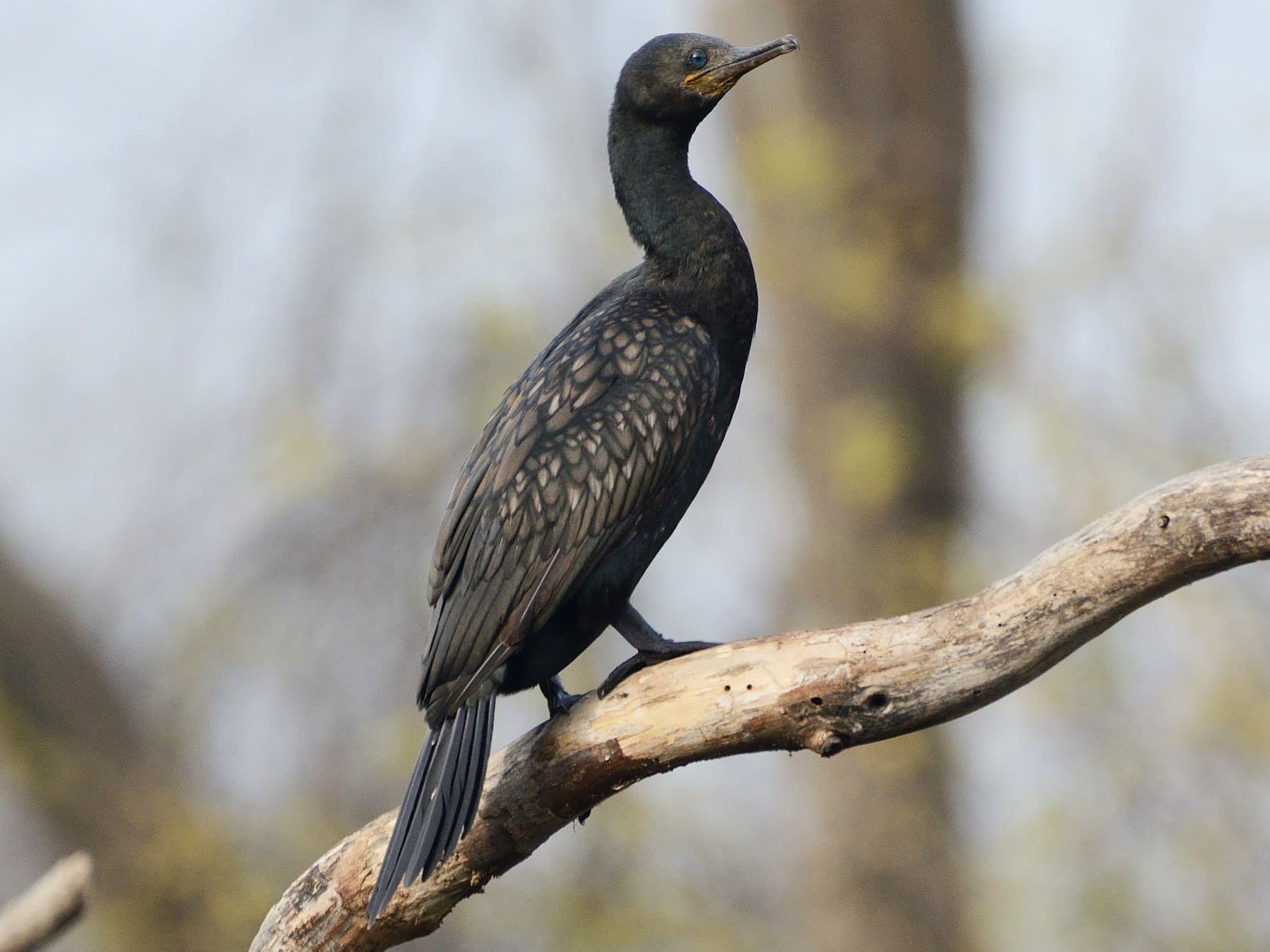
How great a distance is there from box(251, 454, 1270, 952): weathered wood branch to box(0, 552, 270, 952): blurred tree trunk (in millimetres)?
4181

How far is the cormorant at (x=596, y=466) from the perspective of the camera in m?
3.10

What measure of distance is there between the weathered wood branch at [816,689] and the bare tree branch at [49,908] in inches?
15.1

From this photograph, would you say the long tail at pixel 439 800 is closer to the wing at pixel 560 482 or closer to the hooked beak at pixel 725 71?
the wing at pixel 560 482

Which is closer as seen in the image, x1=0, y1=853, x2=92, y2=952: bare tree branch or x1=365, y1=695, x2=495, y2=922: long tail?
x1=365, y1=695, x2=495, y2=922: long tail

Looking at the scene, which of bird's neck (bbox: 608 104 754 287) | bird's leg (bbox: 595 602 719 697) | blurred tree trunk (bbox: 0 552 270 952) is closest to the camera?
bird's leg (bbox: 595 602 719 697)

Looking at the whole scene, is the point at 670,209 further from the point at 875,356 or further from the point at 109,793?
the point at 109,793

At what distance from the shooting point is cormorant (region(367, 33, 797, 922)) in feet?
10.2

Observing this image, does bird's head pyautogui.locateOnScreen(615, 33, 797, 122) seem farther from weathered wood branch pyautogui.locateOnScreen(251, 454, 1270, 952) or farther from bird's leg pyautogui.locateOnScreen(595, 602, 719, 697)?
weathered wood branch pyautogui.locateOnScreen(251, 454, 1270, 952)

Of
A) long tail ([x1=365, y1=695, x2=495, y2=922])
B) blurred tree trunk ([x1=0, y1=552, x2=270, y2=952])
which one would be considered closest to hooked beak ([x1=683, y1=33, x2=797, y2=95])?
long tail ([x1=365, y1=695, x2=495, y2=922])

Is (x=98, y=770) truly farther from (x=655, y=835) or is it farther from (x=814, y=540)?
(x=814, y=540)

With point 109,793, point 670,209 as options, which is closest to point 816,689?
point 670,209

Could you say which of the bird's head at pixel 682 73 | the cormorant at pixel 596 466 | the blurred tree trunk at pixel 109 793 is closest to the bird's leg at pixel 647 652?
the cormorant at pixel 596 466

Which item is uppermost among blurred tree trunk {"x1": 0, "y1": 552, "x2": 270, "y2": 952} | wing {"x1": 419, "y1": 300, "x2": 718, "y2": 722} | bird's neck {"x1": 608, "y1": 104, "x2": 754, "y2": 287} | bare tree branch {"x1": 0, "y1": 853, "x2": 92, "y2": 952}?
bird's neck {"x1": 608, "y1": 104, "x2": 754, "y2": 287}

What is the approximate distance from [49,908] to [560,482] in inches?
54.7
